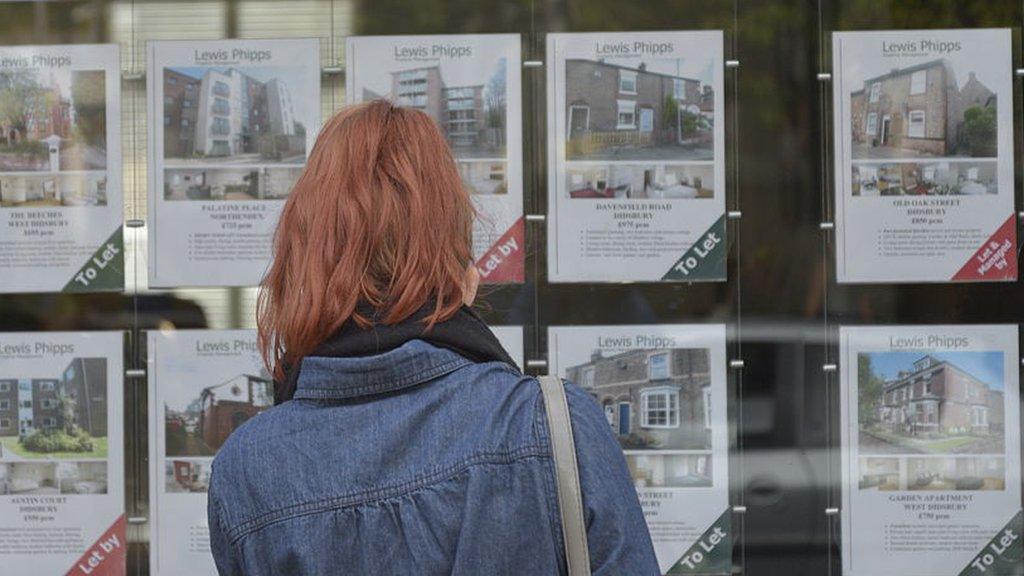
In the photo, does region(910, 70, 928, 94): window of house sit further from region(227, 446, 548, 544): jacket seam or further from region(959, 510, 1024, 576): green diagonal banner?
region(227, 446, 548, 544): jacket seam

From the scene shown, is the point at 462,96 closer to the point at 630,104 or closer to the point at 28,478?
the point at 630,104

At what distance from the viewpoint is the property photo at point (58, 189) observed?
436 cm

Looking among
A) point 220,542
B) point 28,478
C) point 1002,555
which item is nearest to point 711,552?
point 1002,555

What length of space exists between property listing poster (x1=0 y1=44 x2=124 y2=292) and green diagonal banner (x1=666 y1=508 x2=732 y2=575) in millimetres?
1968

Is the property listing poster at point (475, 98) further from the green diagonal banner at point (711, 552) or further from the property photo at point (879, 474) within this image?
the property photo at point (879, 474)

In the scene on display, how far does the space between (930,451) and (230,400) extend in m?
2.20

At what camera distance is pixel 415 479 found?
1.90m

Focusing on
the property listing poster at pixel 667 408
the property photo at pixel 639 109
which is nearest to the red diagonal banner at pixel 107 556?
the property listing poster at pixel 667 408

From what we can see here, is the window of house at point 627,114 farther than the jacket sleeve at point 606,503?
Yes

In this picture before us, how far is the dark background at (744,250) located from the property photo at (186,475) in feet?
0.30

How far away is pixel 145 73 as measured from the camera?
4.38 meters

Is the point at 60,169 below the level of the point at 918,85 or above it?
below

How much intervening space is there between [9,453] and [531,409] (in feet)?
9.77

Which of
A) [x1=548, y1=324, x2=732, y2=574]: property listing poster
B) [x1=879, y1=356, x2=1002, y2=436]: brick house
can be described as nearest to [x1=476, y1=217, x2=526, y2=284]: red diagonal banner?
[x1=548, y1=324, x2=732, y2=574]: property listing poster
